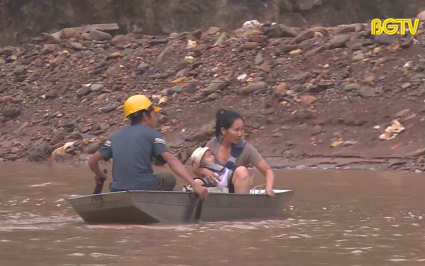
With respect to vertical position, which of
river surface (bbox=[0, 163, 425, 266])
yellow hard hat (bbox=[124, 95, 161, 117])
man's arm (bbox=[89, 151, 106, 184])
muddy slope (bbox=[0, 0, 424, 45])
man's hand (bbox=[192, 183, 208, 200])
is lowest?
river surface (bbox=[0, 163, 425, 266])

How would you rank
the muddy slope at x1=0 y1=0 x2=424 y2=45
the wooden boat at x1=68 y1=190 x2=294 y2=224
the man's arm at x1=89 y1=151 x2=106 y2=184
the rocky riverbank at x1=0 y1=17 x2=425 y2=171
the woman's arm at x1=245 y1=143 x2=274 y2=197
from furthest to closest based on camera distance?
the muddy slope at x1=0 y1=0 x2=424 y2=45 < the rocky riverbank at x1=0 y1=17 x2=425 y2=171 < the woman's arm at x1=245 y1=143 x2=274 y2=197 < the man's arm at x1=89 y1=151 x2=106 y2=184 < the wooden boat at x1=68 y1=190 x2=294 y2=224

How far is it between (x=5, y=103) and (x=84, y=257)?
54.7ft

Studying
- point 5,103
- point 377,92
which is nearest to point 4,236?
point 377,92

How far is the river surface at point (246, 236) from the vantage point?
297 inches

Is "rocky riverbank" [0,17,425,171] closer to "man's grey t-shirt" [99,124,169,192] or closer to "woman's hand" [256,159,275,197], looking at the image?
"woman's hand" [256,159,275,197]

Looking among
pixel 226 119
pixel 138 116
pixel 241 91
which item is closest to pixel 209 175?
pixel 226 119

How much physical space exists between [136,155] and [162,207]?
0.58m

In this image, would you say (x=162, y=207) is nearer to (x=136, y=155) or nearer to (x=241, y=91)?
(x=136, y=155)

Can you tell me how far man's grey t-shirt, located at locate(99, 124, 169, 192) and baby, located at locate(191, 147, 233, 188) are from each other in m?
0.59

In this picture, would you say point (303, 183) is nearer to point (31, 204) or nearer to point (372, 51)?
point (31, 204)

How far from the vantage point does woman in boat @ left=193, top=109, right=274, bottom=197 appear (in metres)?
9.74

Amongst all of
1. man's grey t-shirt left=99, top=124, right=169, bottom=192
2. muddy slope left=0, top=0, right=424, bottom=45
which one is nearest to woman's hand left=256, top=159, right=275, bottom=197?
man's grey t-shirt left=99, top=124, right=169, bottom=192

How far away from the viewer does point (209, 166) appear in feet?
32.2

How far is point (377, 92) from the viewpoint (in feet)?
63.7
